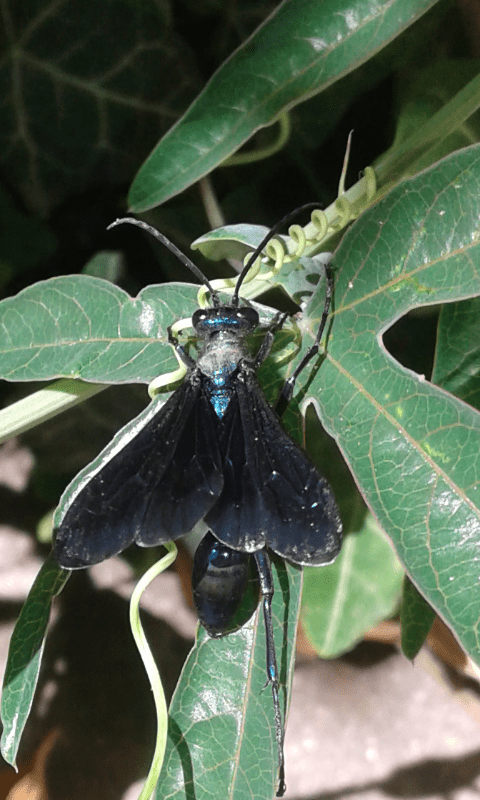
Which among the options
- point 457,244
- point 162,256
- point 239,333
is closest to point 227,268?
point 162,256

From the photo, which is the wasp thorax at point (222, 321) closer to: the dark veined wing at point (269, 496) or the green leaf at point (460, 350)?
the dark veined wing at point (269, 496)

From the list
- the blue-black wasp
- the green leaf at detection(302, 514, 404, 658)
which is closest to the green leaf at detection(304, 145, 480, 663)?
the blue-black wasp

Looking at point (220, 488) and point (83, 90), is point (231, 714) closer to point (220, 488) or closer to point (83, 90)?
point (220, 488)

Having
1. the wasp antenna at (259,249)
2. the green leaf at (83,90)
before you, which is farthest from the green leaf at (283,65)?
the green leaf at (83,90)

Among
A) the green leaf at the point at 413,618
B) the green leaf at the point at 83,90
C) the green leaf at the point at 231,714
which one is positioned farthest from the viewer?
the green leaf at the point at 83,90

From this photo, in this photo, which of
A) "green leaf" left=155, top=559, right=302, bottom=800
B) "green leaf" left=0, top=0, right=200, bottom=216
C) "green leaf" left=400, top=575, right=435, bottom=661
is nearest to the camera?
"green leaf" left=155, top=559, right=302, bottom=800

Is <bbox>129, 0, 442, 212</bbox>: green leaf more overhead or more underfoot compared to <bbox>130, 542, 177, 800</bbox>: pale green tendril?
more overhead

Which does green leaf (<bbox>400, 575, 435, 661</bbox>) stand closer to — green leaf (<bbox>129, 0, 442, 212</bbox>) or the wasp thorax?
the wasp thorax
